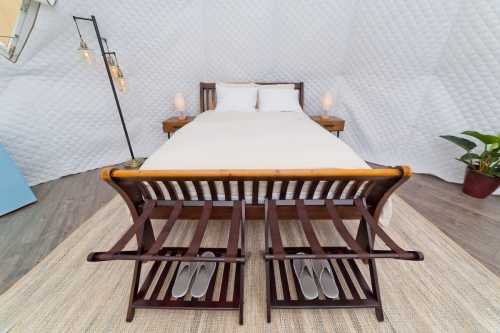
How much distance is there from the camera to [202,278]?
1201 mm

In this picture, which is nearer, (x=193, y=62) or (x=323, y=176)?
(x=323, y=176)

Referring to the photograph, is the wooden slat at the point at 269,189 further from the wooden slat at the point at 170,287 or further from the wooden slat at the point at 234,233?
the wooden slat at the point at 170,287

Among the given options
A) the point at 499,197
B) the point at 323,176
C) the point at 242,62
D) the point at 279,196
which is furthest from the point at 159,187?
the point at 499,197

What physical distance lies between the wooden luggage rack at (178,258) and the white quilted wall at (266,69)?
7.02ft

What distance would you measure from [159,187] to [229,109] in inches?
69.5

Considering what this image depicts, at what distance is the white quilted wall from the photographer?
2.08 m

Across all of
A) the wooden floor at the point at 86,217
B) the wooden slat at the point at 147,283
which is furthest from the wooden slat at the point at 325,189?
the wooden floor at the point at 86,217

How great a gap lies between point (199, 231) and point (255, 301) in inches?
21.5

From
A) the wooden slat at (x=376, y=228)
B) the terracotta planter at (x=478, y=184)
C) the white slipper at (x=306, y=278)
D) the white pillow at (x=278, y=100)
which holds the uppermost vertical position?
the white pillow at (x=278, y=100)

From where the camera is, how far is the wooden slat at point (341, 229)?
3.22 feet

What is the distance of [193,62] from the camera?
2893mm

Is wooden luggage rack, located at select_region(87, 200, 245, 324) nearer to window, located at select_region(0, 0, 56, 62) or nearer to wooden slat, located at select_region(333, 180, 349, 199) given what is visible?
wooden slat, located at select_region(333, 180, 349, 199)

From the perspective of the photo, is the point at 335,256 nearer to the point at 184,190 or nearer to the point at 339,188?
the point at 339,188

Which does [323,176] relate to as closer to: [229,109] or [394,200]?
[394,200]
